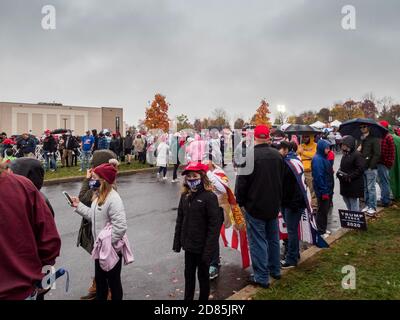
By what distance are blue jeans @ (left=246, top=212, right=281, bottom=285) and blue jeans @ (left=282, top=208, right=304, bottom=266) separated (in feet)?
1.72

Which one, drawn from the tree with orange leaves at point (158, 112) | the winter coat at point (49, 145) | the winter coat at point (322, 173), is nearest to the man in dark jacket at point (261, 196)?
the winter coat at point (322, 173)

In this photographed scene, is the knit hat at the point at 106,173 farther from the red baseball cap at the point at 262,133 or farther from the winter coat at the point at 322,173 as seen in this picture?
the winter coat at the point at 322,173

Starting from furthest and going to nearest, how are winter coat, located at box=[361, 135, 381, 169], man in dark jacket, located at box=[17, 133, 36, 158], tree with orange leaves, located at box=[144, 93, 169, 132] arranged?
tree with orange leaves, located at box=[144, 93, 169, 132] → man in dark jacket, located at box=[17, 133, 36, 158] → winter coat, located at box=[361, 135, 381, 169]

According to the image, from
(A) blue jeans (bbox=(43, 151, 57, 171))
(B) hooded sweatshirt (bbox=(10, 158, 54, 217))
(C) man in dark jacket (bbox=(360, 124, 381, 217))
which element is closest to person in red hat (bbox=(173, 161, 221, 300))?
(B) hooded sweatshirt (bbox=(10, 158, 54, 217))

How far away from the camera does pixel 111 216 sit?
150 inches

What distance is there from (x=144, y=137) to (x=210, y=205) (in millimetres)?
17238

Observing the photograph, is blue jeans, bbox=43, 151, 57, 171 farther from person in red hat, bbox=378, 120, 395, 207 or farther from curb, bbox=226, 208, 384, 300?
curb, bbox=226, 208, 384, 300

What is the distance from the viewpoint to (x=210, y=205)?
154 inches

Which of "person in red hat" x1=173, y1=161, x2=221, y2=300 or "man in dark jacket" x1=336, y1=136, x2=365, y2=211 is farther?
"man in dark jacket" x1=336, y1=136, x2=365, y2=211

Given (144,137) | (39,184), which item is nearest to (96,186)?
(39,184)

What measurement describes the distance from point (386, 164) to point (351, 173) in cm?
250

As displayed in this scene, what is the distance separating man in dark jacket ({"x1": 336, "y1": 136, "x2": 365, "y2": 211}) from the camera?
21.8 ft

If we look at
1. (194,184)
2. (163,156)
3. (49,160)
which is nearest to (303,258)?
(194,184)

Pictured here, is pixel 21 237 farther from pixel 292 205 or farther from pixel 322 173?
pixel 322 173
